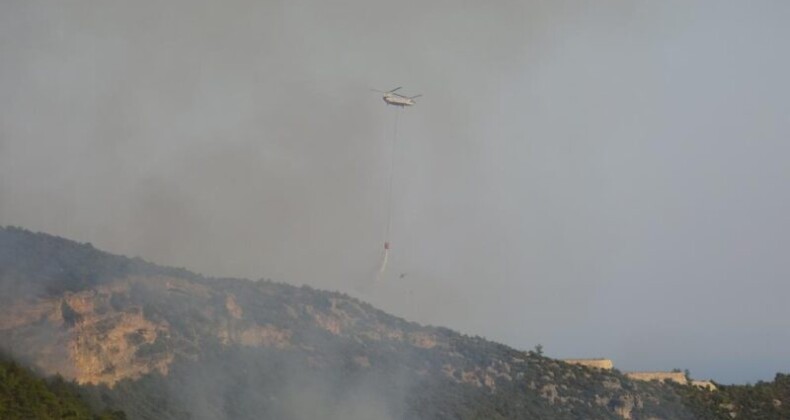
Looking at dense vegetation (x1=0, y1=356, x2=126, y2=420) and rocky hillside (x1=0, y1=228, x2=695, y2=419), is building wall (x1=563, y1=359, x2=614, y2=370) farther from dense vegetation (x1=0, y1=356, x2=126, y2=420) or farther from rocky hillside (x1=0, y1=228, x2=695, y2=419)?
dense vegetation (x1=0, y1=356, x2=126, y2=420)

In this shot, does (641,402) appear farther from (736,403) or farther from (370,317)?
(370,317)

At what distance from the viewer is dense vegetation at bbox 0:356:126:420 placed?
55062 mm

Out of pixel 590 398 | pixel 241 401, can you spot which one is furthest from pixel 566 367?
pixel 241 401

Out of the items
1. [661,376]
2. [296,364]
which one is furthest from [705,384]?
[296,364]

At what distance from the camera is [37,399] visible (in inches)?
2260

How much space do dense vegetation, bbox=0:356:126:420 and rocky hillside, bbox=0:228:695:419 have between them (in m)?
2.91

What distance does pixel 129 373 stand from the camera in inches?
2793

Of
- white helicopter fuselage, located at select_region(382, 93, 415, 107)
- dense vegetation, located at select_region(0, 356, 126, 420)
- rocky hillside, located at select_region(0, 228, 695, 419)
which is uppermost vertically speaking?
white helicopter fuselage, located at select_region(382, 93, 415, 107)

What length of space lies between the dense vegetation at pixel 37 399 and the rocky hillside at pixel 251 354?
2.91 meters

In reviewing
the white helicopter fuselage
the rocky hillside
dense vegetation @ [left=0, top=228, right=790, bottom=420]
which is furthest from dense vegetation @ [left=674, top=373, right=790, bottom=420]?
the white helicopter fuselage

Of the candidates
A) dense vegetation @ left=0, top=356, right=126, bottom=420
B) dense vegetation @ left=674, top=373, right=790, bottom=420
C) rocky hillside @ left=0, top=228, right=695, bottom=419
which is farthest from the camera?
dense vegetation @ left=674, top=373, right=790, bottom=420

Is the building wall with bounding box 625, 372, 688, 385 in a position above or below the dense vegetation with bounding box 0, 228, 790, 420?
above

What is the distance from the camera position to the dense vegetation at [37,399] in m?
55.1

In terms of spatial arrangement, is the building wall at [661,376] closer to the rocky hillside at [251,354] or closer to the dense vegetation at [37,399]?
the rocky hillside at [251,354]
